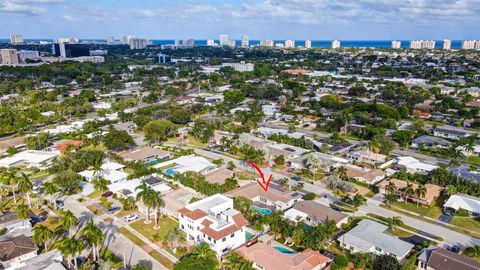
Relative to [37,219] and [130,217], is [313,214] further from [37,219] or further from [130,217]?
[37,219]

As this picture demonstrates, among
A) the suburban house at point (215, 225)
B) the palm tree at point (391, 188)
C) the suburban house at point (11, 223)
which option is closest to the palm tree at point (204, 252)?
the suburban house at point (215, 225)

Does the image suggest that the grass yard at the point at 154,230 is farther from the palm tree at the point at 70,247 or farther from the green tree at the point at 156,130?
the green tree at the point at 156,130

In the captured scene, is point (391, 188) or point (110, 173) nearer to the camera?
point (391, 188)

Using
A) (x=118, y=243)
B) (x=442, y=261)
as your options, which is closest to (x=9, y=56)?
(x=118, y=243)

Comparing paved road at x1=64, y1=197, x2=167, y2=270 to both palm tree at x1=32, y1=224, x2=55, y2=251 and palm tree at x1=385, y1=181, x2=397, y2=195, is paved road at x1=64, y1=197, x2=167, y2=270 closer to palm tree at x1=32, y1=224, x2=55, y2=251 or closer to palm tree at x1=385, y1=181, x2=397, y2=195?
palm tree at x1=32, y1=224, x2=55, y2=251

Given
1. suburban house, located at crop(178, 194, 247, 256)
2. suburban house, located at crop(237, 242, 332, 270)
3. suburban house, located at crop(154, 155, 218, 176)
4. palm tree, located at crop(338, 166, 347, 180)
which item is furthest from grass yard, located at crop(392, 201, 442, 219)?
suburban house, located at crop(154, 155, 218, 176)

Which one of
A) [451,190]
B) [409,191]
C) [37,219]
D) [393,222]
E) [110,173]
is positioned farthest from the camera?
[110,173]
